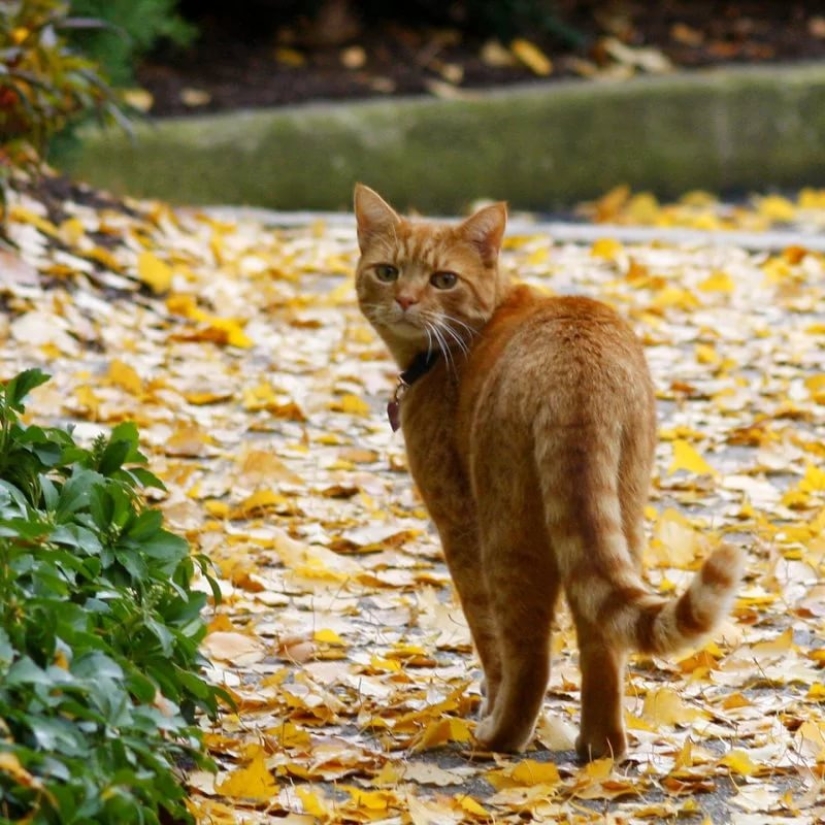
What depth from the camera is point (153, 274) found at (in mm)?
6695

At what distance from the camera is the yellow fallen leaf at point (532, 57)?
10.6m

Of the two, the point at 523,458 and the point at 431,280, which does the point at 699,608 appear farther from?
the point at 431,280

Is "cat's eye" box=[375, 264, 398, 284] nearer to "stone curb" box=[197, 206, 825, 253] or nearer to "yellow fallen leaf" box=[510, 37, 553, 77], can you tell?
"stone curb" box=[197, 206, 825, 253]

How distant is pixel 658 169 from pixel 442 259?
6880 millimetres

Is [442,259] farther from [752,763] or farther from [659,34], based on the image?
[659,34]

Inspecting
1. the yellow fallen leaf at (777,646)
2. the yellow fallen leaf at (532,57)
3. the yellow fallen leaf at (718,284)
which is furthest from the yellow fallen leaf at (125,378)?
the yellow fallen leaf at (532,57)

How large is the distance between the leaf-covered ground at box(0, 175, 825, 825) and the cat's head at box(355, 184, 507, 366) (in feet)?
2.52

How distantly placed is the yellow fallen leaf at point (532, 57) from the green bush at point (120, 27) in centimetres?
266

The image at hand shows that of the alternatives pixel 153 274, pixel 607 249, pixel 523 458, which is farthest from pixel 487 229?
pixel 607 249

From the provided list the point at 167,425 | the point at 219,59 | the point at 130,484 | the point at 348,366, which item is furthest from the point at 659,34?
the point at 130,484

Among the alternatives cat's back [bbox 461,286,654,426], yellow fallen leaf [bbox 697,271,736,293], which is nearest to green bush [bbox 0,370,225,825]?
cat's back [bbox 461,286,654,426]

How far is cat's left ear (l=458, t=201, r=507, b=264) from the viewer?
383cm

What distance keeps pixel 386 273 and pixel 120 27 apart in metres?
5.15

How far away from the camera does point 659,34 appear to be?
11.6 meters
